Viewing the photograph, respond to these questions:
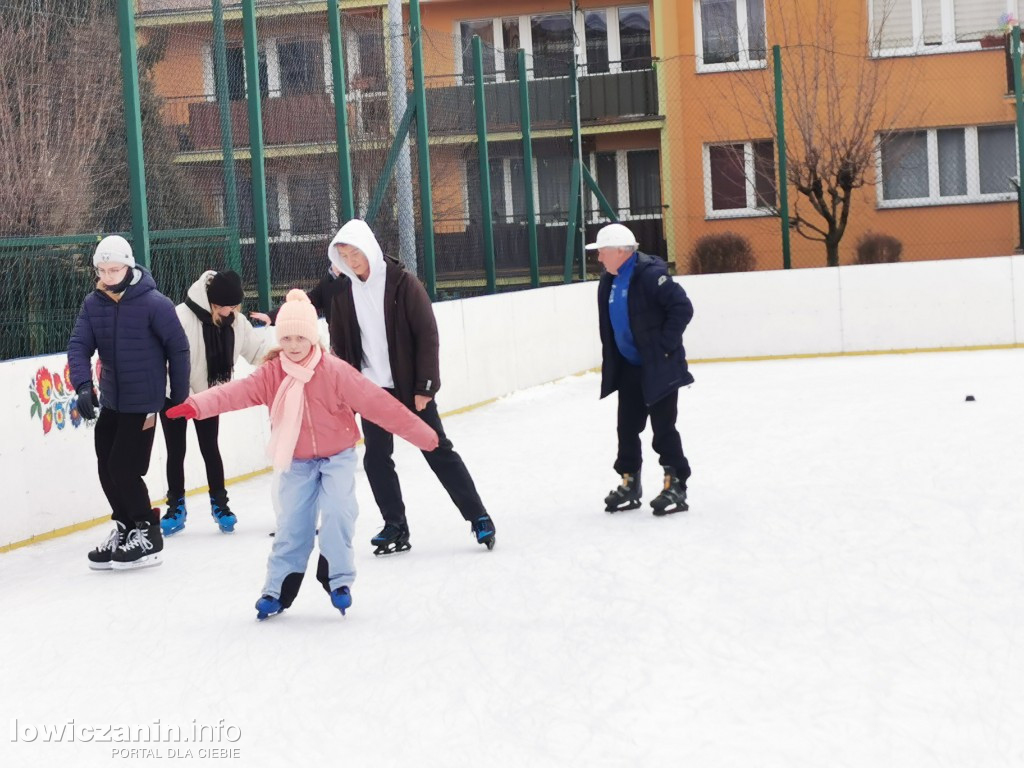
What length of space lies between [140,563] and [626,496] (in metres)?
2.34

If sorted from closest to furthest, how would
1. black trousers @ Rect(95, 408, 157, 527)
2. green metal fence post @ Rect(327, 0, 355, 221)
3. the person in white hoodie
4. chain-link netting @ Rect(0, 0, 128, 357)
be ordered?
the person in white hoodie < black trousers @ Rect(95, 408, 157, 527) < chain-link netting @ Rect(0, 0, 128, 357) < green metal fence post @ Rect(327, 0, 355, 221)

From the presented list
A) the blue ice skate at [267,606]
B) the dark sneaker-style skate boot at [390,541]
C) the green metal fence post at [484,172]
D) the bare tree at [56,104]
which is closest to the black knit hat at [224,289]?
the dark sneaker-style skate boot at [390,541]

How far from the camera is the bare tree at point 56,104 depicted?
10.1 m

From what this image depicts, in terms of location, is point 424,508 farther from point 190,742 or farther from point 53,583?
point 190,742

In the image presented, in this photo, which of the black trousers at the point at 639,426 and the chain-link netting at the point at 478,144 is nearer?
the black trousers at the point at 639,426

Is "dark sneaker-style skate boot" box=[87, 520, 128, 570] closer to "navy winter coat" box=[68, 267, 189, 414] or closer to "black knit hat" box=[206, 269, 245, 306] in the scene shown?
"navy winter coat" box=[68, 267, 189, 414]

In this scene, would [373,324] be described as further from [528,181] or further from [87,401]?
[528,181]

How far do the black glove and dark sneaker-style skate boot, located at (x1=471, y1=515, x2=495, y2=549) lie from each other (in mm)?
1653

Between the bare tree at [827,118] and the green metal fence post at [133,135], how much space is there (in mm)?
10662

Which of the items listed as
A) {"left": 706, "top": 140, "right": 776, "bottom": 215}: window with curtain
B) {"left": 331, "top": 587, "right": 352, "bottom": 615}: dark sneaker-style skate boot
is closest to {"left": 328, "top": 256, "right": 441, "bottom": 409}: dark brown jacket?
{"left": 331, "top": 587, "right": 352, "bottom": 615}: dark sneaker-style skate boot

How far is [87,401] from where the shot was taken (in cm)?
641

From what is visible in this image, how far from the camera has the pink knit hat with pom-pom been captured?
18.2 feet

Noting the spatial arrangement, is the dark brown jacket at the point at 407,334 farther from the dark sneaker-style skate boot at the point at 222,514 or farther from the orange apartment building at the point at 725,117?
the orange apartment building at the point at 725,117

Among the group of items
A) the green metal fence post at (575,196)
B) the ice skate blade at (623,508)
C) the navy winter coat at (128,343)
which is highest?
the green metal fence post at (575,196)
